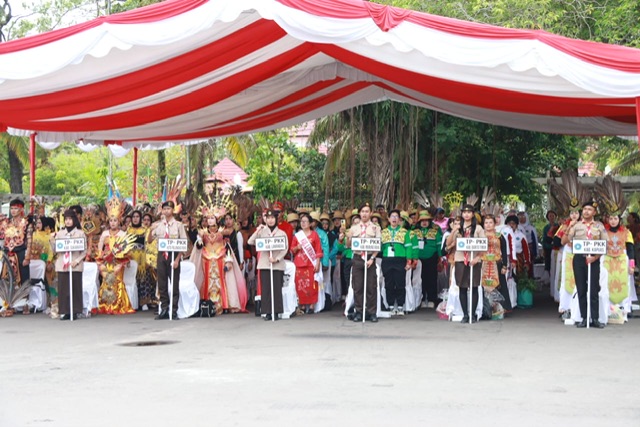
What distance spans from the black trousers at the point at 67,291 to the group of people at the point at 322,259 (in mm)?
14

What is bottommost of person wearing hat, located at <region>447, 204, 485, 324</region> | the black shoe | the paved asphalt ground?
the paved asphalt ground


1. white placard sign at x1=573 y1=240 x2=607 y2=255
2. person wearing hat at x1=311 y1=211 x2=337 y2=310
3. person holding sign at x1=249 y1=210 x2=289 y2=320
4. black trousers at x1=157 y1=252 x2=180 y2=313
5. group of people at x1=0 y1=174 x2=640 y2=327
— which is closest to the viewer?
white placard sign at x1=573 y1=240 x2=607 y2=255

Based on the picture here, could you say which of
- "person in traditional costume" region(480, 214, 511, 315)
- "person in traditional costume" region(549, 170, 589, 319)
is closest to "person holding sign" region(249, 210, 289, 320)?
"person in traditional costume" region(480, 214, 511, 315)

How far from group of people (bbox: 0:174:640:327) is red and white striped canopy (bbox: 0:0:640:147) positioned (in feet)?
4.59

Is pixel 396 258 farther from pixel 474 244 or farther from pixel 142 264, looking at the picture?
pixel 142 264

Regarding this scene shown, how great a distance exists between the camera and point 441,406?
534 cm

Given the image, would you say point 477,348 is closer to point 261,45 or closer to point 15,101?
point 261,45

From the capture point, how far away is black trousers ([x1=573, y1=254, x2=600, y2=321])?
919 cm

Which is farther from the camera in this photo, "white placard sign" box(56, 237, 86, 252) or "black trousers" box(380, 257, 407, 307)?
"black trousers" box(380, 257, 407, 307)

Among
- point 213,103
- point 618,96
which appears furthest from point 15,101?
point 618,96

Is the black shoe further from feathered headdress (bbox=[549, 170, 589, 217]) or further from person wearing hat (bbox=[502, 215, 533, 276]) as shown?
feathered headdress (bbox=[549, 170, 589, 217])

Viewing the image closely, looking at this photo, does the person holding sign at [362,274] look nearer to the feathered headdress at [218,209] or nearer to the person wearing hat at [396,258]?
the person wearing hat at [396,258]

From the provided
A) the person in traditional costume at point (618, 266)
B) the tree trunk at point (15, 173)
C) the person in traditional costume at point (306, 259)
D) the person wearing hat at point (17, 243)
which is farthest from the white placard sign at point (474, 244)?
the tree trunk at point (15, 173)

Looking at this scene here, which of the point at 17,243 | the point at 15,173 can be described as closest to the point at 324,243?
the point at 17,243
